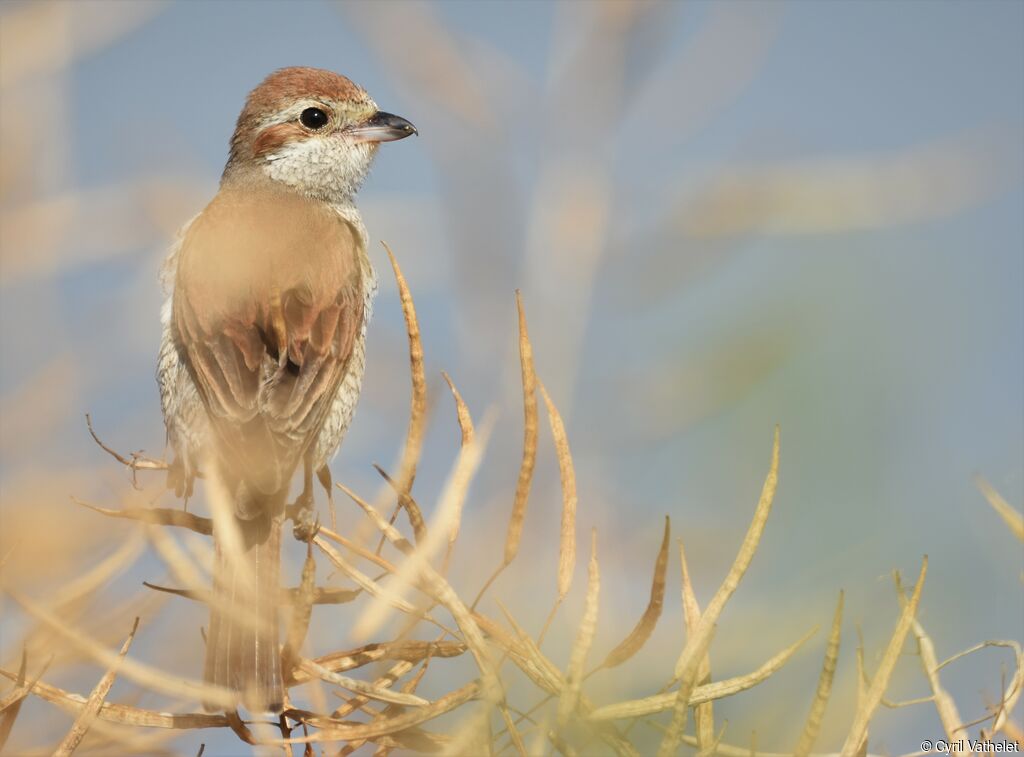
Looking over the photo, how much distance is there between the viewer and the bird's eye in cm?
438

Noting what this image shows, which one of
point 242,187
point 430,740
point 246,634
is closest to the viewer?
point 430,740

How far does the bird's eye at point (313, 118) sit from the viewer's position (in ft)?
14.4

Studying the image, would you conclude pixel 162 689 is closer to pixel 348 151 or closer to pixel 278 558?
pixel 278 558

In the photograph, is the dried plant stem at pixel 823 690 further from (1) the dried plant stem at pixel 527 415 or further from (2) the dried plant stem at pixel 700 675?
(1) the dried plant stem at pixel 527 415

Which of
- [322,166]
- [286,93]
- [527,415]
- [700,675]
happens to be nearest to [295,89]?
[286,93]

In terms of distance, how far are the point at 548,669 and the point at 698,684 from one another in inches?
7.0

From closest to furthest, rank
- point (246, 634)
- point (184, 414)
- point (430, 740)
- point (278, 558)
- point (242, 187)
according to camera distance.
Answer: point (430, 740) → point (246, 634) → point (278, 558) → point (184, 414) → point (242, 187)

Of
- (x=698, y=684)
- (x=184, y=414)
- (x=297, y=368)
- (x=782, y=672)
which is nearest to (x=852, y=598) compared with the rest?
(x=782, y=672)

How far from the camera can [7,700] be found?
1298 millimetres

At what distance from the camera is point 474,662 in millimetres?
1280

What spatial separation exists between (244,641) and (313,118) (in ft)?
10.3

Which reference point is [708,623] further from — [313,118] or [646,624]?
[313,118]

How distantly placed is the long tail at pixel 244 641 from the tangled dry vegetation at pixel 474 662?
0.04 m

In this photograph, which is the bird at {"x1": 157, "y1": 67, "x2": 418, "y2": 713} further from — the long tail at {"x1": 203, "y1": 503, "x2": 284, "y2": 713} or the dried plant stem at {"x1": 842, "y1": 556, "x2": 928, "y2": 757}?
the dried plant stem at {"x1": 842, "y1": 556, "x2": 928, "y2": 757}
